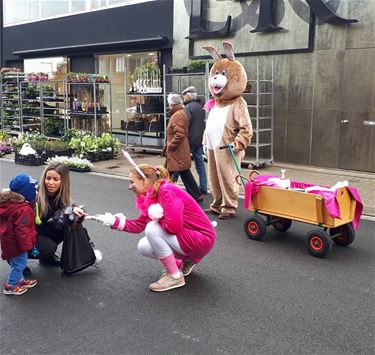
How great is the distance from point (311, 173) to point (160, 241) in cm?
698

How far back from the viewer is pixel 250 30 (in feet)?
40.3

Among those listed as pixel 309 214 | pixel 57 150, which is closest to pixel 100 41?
pixel 57 150

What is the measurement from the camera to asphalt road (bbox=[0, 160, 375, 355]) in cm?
360

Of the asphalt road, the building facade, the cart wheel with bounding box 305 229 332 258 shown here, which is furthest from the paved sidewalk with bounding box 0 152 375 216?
the asphalt road

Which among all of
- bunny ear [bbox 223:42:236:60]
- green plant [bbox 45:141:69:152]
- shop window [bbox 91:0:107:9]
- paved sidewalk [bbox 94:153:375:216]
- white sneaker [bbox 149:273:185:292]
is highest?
shop window [bbox 91:0:107:9]

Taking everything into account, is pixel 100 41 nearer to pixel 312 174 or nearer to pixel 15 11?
pixel 15 11

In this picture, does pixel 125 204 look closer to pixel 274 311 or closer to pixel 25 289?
pixel 25 289

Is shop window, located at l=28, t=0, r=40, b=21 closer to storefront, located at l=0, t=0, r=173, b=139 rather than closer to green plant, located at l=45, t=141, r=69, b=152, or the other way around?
storefront, located at l=0, t=0, r=173, b=139

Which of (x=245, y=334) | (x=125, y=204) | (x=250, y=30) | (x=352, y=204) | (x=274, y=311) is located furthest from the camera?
(x=250, y=30)

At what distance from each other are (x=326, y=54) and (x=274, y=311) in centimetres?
821

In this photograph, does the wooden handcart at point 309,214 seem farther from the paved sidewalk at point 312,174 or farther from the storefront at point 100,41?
the storefront at point 100,41

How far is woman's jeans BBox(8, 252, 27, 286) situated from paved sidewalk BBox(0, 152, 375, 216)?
15.0ft

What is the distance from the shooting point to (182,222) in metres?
4.49

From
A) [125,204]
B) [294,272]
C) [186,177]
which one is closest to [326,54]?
[186,177]
